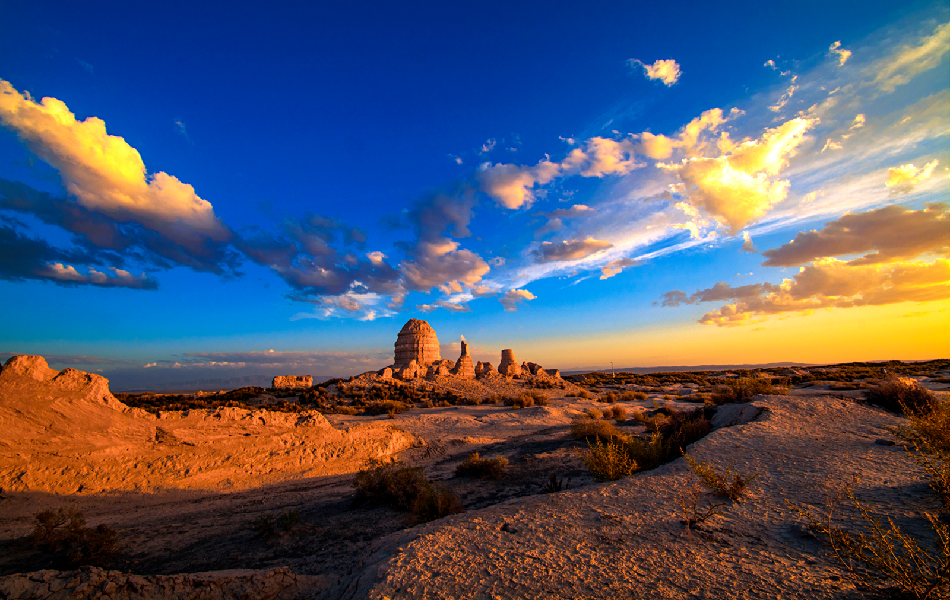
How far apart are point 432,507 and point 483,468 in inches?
118

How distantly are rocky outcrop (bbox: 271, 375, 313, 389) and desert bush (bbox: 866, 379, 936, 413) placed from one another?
3244 cm

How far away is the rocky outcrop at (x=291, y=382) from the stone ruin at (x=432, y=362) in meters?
7.30

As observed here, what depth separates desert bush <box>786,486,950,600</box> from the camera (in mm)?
2389

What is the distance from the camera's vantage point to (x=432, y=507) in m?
5.75

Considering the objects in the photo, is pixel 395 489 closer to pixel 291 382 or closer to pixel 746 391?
pixel 746 391

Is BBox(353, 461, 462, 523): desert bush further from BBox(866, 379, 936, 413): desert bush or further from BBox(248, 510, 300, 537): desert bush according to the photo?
BBox(866, 379, 936, 413): desert bush

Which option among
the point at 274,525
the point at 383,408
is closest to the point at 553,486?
the point at 274,525

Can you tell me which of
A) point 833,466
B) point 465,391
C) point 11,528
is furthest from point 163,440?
point 465,391

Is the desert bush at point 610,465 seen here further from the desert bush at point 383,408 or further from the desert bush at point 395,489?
the desert bush at point 383,408

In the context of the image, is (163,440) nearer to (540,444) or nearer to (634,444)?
(540,444)

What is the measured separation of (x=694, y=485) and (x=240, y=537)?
7.22 m

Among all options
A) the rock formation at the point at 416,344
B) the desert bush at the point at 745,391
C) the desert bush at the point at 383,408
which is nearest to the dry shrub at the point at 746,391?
the desert bush at the point at 745,391

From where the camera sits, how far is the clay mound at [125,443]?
742cm

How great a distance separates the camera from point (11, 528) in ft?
19.7
